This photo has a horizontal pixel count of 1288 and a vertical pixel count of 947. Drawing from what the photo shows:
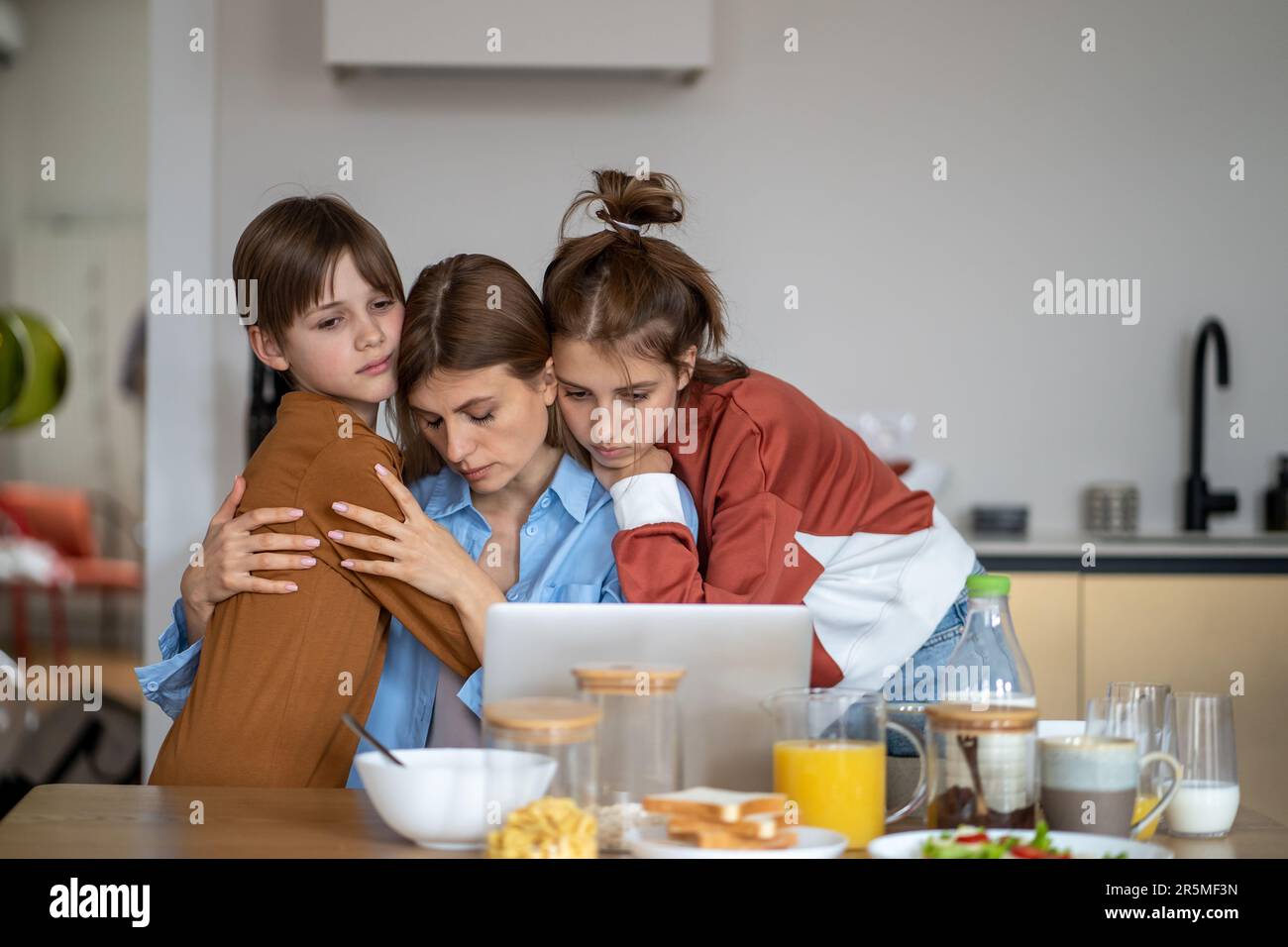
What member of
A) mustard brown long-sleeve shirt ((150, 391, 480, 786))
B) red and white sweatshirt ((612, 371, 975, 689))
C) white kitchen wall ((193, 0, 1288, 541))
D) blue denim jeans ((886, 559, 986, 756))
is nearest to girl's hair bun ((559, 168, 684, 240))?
red and white sweatshirt ((612, 371, 975, 689))

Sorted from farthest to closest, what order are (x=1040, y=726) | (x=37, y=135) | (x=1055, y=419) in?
1. (x=37, y=135)
2. (x=1055, y=419)
3. (x=1040, y=726)

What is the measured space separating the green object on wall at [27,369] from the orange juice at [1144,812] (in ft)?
9.92

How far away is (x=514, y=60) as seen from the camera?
119 inches

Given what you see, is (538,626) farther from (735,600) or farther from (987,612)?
(735,600)

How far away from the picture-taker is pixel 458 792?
3.37ft

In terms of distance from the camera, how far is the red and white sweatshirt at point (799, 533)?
5.50 feet

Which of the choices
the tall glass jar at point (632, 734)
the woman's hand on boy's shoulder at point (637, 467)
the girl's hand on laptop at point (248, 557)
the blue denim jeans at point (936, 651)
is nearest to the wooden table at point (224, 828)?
the tall glass jar at point (632, 734)

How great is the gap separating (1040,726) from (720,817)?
1.42 feet

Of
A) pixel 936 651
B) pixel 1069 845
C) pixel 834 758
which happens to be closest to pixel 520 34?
pixel 936 651

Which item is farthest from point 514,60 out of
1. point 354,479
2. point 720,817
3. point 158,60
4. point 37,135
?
point 37,135

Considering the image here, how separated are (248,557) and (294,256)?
401mm

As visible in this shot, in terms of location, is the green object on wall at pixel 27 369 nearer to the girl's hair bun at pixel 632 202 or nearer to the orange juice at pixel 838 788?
the girl's hair bun at pixel 632 202
